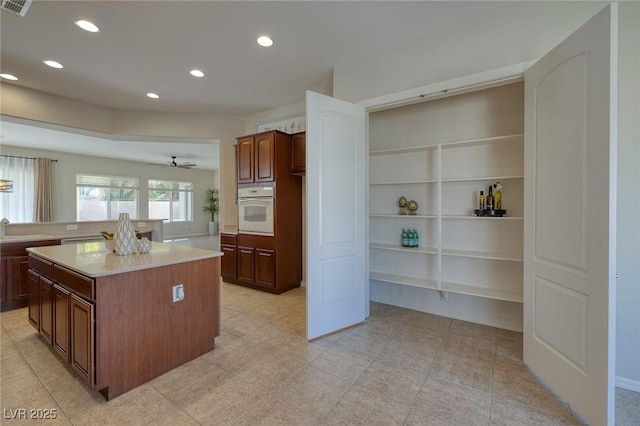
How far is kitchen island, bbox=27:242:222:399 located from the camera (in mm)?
1825

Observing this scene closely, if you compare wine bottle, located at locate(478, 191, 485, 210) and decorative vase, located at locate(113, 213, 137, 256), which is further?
wine bottle, located at locate(478, 191, 485, 210)

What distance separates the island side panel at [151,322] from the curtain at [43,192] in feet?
28.3

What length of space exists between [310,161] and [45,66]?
11.6 ft

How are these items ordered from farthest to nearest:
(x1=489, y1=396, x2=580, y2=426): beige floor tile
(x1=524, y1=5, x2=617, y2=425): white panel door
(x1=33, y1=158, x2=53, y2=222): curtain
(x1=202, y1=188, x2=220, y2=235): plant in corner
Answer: (x1=202, y1=188, x2=220, y2=235): plant in corner < (x1=33, y1=158, x2=53, y2=222): curtain < (x1=489, y1=396, x2=580, y2=426): beige floor tile < (x1=524, y1=5, x2=617, y2=425): white panel door

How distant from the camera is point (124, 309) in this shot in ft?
6.33

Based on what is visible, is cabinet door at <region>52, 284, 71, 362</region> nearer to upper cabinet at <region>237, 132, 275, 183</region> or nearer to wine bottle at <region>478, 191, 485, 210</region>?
upper cabinet at <region>237, 132, 275, 183</region>

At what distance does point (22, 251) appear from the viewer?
347cm

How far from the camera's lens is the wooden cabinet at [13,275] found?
336 cm

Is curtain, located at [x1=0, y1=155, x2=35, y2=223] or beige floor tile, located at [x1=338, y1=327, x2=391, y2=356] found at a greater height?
curtain, located at [x1=0, y1=155, x2=35, y2=223]

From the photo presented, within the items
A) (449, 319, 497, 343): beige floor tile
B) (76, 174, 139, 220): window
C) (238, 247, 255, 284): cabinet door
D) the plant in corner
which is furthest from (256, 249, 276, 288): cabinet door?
the plant in corner

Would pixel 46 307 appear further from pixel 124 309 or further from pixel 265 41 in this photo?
pixel 265 41

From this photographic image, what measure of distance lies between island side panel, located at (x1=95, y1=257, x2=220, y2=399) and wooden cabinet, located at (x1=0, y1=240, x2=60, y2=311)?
2.78 meters

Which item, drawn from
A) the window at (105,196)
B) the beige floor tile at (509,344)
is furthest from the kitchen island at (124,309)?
the window at (105,196)

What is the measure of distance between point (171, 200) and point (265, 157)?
8806 mm
